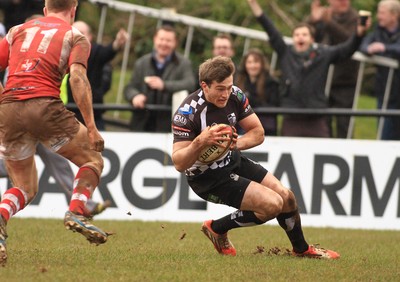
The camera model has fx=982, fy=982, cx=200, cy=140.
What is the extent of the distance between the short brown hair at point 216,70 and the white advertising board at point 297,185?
445cm

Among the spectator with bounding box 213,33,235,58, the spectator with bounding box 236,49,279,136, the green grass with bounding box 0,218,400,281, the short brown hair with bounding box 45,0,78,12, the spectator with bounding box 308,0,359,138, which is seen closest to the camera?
the green grass with bounding box 0,218,400,281

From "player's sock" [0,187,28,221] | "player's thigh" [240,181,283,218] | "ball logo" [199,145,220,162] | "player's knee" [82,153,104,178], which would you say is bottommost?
"player's sock" [0,187,28,221]

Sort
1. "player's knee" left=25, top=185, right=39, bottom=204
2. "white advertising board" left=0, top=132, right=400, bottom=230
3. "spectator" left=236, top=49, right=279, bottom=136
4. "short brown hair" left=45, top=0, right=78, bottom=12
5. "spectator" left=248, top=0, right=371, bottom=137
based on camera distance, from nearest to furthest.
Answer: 1. "short brown hair" left=45, top=0, right=78, bottom=12
2. "player's knee" left=25, top=185, right=39, bottom=204
3. "white advertising board" left=0, top=132, right=400, bottom=230
4. "spectator" left=248, top=0, right=371, bottom=137
5. "spectator" left=236, top=49, right=279, bottom=136

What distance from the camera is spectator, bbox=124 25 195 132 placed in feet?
43.0

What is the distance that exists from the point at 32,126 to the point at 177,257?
1804mm

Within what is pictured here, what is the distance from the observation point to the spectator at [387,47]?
13500 mm

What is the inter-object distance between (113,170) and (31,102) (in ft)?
15.6

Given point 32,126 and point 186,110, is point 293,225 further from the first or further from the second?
point 32,126

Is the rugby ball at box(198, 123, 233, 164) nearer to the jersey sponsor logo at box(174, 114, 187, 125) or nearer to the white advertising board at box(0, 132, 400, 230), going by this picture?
the jersey sponsor logo at box(174, 114, 187, 125)

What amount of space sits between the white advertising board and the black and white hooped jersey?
4036mm

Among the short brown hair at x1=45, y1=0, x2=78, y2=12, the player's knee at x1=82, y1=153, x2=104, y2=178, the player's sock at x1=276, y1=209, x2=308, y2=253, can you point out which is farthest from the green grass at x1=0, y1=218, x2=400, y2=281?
the short brown hair at x1=45, y1=0, x2=78, y2=12

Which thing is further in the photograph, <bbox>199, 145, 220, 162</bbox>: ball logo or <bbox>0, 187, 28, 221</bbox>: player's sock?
<bbox>199, 145, 220, 162</bbox>: ball logo

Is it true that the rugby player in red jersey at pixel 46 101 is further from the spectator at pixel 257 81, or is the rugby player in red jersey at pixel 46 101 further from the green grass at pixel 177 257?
the spectator at pixel 257 81

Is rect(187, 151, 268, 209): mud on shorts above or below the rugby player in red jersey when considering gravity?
below
